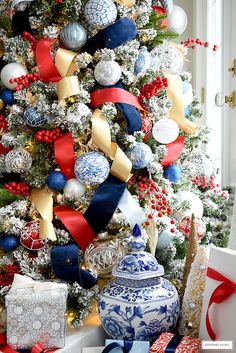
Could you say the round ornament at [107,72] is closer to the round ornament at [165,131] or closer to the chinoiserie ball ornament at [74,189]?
the round ornament at [165,131]

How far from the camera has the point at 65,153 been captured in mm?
1786

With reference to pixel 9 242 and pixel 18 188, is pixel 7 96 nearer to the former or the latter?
pixel 18 188

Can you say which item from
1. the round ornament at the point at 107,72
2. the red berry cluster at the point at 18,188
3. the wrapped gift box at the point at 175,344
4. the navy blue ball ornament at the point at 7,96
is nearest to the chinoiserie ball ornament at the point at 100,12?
the round ornament at the point at 107,72

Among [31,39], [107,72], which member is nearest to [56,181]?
[107,72]

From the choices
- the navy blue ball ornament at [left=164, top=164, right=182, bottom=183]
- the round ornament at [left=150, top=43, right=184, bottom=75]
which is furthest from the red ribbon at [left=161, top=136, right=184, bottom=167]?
the round ornament at [left=150, top=43, right=184, bottom=75]

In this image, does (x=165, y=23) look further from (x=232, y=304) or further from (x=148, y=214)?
(x=232, y=304)

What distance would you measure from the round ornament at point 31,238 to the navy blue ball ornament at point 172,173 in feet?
1.66

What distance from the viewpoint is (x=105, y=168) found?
1751 millimetres

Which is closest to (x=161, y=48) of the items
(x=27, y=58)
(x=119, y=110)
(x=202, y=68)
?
(x=119, y=110)

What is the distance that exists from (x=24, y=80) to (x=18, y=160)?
0.88 ft

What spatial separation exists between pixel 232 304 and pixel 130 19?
1.03m

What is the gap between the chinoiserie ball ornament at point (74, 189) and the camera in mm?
1776

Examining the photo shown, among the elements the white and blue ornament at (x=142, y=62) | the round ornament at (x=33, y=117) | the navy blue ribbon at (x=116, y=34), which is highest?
the navy blue ribbon at (x=116, y=34)

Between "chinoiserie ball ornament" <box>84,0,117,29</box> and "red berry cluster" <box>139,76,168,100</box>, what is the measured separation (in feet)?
0.81
